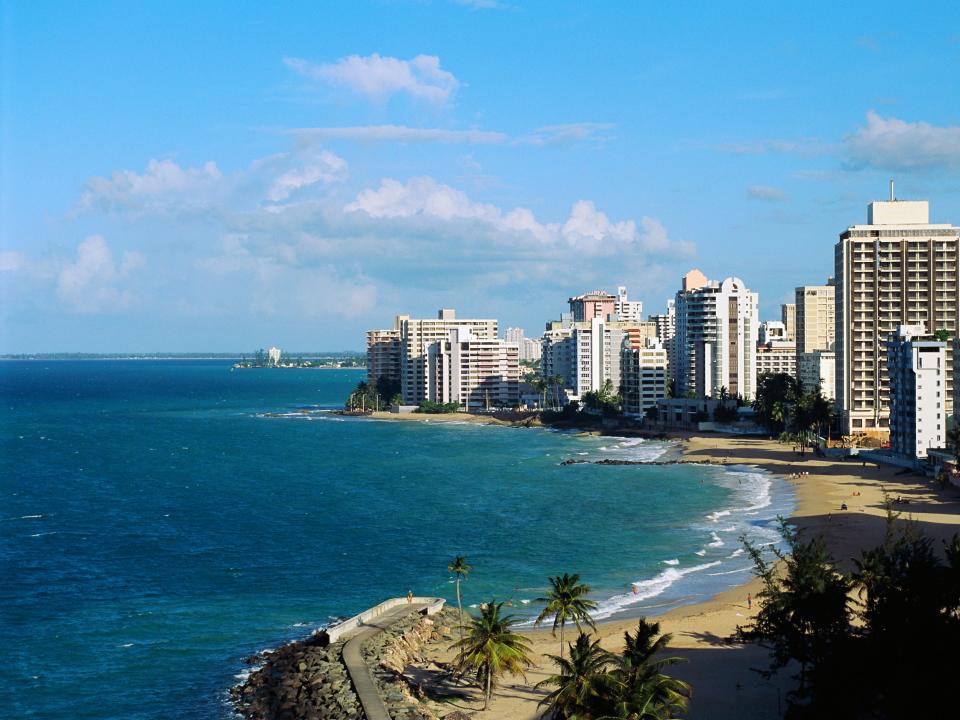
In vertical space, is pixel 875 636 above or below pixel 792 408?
below

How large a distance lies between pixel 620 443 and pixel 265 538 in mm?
98833

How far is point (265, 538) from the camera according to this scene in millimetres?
83688

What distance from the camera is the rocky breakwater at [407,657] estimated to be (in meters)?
43.6

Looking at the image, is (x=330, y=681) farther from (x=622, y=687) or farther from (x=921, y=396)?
(x=921, y=396)

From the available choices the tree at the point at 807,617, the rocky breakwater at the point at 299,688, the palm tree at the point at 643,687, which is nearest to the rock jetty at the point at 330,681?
the rocky breakwater at the point at 299,688

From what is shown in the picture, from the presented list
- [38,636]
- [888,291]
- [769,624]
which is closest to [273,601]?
[38,636]

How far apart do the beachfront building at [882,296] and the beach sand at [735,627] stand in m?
36.5

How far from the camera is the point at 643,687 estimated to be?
111 ft

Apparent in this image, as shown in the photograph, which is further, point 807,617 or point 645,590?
point 645,590

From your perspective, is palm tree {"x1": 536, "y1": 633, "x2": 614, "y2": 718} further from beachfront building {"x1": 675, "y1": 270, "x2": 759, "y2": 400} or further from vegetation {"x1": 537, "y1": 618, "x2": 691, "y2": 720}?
beachfront building {"x1": 675, "y1": 270, "x2": 759, "y2": 400}

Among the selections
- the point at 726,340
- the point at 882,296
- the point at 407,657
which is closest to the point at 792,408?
the point at 882,296

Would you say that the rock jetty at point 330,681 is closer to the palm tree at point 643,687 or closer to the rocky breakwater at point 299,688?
the rocky breakwater at point 299,688

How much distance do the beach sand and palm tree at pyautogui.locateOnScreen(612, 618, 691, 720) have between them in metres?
8.31

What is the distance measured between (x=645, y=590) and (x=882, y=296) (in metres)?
97.0
